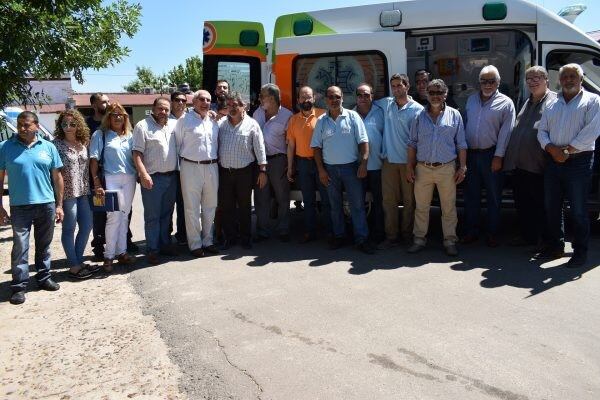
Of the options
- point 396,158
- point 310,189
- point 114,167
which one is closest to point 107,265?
point 114,167

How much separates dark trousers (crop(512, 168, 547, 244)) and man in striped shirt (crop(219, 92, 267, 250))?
2913mm

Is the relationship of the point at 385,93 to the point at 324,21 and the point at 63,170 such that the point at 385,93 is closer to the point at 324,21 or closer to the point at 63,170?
the point at 324,21

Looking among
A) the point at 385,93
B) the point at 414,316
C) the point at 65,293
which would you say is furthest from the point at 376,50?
the point at 65,293

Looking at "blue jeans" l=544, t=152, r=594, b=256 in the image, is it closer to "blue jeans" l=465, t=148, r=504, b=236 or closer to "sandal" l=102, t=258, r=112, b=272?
"blue jeans" l=465, t=148, r=504, b=236

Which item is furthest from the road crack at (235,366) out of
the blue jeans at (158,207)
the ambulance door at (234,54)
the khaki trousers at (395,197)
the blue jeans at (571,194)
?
the ambulance door at (234,54)

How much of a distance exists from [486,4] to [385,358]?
4.37 meters

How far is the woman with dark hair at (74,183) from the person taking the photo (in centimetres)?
509

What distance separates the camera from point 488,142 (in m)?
5.38

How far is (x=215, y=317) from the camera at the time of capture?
400 cm

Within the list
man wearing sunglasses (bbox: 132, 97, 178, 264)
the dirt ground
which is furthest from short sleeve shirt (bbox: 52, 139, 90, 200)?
the dirt ground

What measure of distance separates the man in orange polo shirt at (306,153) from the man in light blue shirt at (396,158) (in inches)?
28.7

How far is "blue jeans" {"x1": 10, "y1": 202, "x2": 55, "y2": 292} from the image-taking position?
467cm

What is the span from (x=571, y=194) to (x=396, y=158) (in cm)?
179

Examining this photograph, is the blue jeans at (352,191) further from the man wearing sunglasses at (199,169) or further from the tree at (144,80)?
the tree at (144,80)
